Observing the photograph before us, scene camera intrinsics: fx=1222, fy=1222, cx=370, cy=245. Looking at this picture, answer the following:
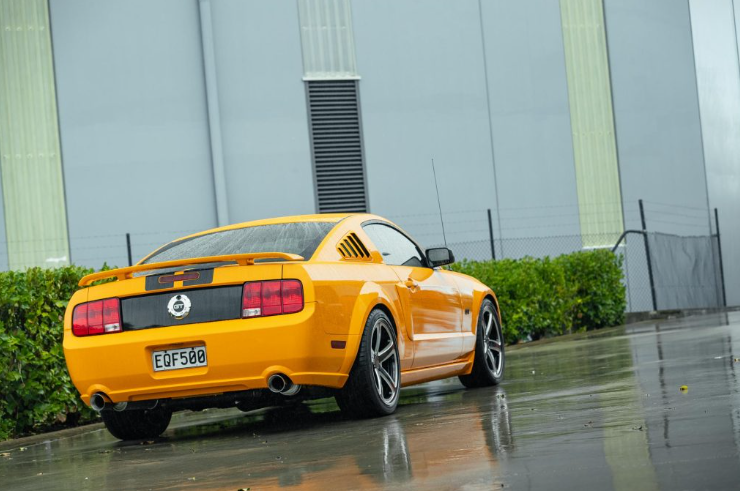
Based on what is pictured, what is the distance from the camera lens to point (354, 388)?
7922 mm

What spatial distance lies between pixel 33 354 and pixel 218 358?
3.02 m

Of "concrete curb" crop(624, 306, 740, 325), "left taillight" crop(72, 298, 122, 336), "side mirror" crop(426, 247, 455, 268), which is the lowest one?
"concrete curb" crop(624, 306, 740, 325)

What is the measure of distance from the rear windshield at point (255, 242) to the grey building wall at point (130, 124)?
15.9m

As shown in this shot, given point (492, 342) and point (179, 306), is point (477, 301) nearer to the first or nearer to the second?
point (492, 342)

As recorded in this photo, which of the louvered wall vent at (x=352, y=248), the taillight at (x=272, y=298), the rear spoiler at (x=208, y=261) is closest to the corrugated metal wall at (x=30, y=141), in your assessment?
the louvered wall vent at (x=352, y=248)

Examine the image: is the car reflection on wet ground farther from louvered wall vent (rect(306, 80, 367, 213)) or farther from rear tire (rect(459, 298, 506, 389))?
louvered wall vent (rect(306, 80, 367, 213))

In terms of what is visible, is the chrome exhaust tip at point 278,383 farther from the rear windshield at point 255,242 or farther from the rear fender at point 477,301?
the rear fender at point 477,301

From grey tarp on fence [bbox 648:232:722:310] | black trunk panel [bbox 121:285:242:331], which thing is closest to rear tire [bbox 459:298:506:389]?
black trunk panel [bbox 121:285:242:331]

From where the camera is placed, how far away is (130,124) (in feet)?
80.6

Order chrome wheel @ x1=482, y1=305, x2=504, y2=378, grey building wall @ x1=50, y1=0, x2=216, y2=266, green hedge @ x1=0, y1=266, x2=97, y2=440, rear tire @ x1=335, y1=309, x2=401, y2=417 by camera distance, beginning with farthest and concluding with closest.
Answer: grey building wall @ x1=50, y1=0, x2=216, y2=266, chrome wheel @ x1=482, y1=305, x2=504, y2=378, green hedge @ x1=0, y1=266, x2=97, y2=440, rear tire @ x1=335, y1=309, x2=401, y2=417

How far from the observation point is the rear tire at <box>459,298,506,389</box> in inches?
403

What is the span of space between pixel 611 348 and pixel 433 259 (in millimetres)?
5357

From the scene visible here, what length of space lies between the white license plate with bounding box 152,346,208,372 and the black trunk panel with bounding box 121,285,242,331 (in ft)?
0.56

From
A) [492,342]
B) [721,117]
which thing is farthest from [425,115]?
[492,342]
